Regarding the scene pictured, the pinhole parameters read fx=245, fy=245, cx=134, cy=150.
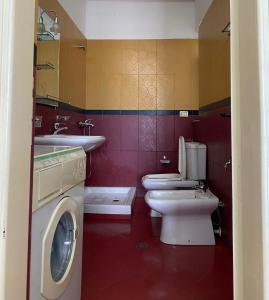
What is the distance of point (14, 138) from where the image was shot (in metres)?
0.56

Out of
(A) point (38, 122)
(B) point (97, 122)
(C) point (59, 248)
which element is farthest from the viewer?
(B) point (97, 122)

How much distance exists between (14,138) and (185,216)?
5.91 feet

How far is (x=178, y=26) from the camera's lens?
3.31m

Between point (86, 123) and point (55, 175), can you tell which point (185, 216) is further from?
point (86, 123)

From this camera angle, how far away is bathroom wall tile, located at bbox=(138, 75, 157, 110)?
335cm

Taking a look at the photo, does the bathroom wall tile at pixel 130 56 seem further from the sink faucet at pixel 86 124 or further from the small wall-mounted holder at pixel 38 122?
the small wall-mounted holder at pixel 38 122

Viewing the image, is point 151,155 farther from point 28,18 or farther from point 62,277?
point 28,18

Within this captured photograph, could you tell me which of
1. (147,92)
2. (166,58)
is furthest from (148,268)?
(166,58)

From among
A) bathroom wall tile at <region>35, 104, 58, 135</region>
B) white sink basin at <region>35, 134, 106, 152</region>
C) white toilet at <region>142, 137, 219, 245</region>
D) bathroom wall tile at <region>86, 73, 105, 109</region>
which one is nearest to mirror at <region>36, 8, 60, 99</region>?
bathroom wall tile at <region>35, 104, 58, 135</region>

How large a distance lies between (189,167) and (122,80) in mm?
1525

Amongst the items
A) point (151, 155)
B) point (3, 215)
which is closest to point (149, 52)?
point (151, 155)

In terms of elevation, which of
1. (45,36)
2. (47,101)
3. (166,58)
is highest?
(166,58)

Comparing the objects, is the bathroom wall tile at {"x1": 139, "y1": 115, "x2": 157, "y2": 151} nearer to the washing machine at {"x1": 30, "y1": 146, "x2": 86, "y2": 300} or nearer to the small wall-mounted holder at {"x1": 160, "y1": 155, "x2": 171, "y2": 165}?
the small wall-mounted holder at {"x1": 160, "y1": 155, "x2": 171, "y2": 165}

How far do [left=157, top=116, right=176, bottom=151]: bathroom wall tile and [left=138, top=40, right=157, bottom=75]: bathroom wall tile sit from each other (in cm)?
67
